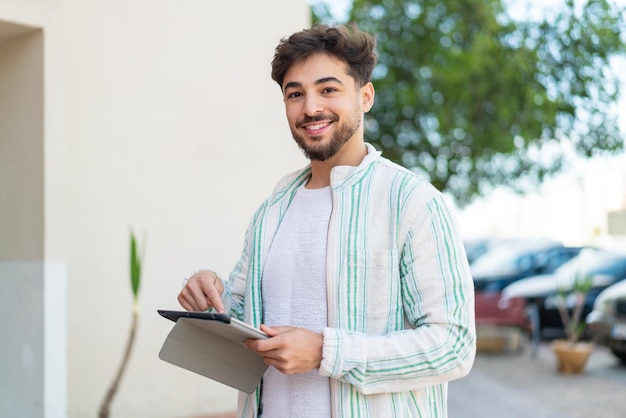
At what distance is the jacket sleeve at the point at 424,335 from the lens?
1.72 meters

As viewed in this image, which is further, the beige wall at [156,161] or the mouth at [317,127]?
the beige wall at [156,161]

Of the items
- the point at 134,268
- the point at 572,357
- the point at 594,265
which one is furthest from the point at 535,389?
the point at 134,268

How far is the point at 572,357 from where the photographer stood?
9.43 metres

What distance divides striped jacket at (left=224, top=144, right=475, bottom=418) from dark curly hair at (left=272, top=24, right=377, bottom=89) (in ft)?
0.80

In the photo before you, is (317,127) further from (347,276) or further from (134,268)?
(134,268)

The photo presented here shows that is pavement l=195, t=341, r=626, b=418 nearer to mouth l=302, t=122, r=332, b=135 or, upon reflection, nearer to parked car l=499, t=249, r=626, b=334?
parked car l=499, t=249, r=626, b=334

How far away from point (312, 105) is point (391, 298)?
0.51 metres

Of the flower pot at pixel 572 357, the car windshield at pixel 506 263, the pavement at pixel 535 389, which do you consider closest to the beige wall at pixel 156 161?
the pavement at pixel 535 389

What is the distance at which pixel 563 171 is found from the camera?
12.7 m

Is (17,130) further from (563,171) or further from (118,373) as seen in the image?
(563,171)

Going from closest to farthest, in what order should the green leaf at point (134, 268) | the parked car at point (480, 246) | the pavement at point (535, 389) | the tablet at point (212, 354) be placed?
the tablet at point (212, 354) → the green leaf at point (134, 268) → the pavement at point (535, 389) → the parked car at point (480, 246)

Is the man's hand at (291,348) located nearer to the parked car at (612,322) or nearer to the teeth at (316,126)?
the teeth at (316,126)

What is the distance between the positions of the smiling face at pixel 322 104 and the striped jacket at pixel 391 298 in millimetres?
80

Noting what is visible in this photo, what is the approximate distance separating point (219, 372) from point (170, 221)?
10.9 feet
